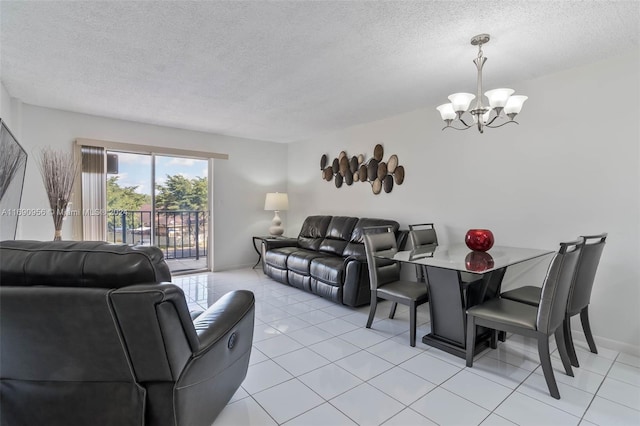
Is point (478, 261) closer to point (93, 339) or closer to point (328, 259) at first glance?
point (328, 259)

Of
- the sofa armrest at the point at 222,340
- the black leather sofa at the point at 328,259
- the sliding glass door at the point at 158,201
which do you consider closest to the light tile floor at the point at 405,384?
the sofa armrest at the point at 222,340

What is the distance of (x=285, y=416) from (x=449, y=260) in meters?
1.57

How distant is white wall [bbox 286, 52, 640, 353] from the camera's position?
8.24ft

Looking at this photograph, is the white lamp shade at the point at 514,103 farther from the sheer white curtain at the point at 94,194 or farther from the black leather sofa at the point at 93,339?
the sheer white curtain at the point at 94,194

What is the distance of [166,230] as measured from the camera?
573cm

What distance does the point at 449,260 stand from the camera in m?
2.45

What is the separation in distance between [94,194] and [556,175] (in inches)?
210

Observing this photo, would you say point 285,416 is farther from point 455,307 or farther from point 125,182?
point 125,182

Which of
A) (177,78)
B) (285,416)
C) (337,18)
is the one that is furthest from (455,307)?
(177,78)

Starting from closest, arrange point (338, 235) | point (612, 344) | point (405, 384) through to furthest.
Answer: point (405, 384)
point (612, 344)
point (338, 235)

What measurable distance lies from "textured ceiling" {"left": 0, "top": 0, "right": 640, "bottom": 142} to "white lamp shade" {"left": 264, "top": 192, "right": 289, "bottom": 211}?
2154mm

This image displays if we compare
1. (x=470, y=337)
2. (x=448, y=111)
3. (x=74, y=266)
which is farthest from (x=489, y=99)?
(x=74, y=266)

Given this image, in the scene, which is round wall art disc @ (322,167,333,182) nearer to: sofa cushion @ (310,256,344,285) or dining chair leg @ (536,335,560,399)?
sofa cushion @ (310,256,344,285)

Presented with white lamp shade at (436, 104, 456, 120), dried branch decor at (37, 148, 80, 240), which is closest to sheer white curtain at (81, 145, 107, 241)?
dried branch decor at (37, 148, 80, 240)
